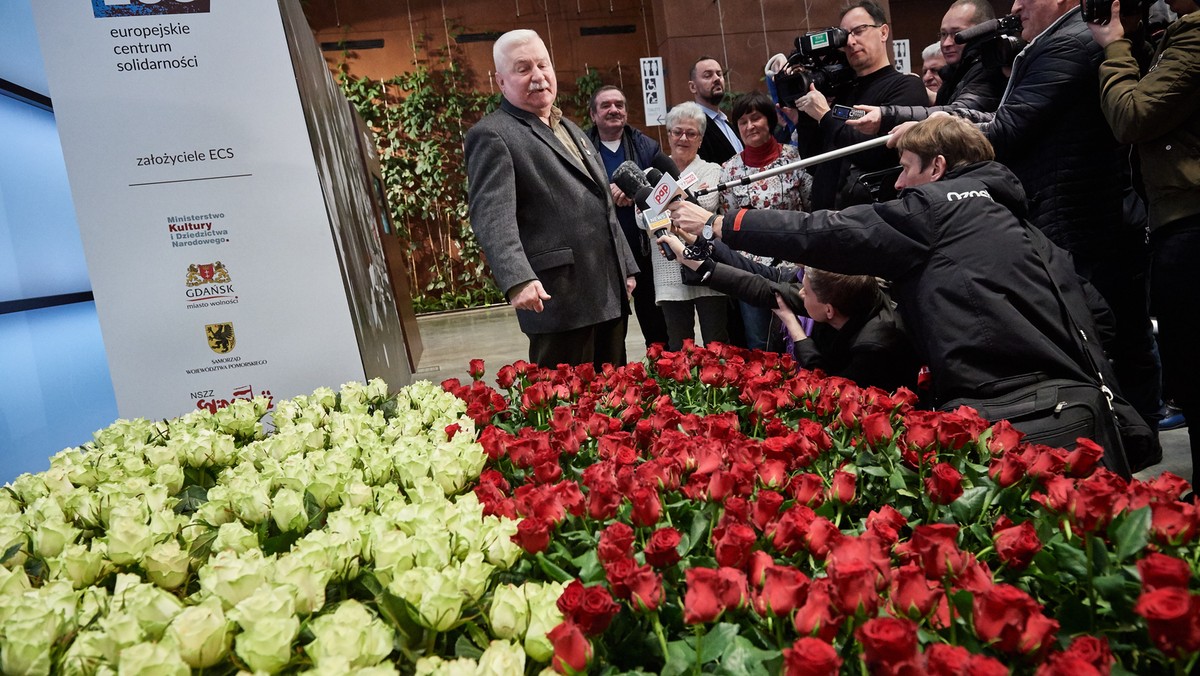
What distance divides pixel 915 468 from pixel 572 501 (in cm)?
47

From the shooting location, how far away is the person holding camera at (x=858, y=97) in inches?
95.0

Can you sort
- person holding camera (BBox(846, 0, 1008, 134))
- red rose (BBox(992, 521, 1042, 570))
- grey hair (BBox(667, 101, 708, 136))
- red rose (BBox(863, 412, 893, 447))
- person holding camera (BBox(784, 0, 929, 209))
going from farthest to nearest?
grey hair (BBox(667, 101, 708, 136)), person holding camera (BBox(784, 0, 929, 209)), person holding camera (BBox(846, 0, 1008, 134)), red rose (BBox(863, 412, 893, 447)), red rose (BBox(992, 521, 1042, 570))

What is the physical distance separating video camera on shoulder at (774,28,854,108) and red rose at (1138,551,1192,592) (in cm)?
225

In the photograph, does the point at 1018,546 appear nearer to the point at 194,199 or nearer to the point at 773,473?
the point at 773,473

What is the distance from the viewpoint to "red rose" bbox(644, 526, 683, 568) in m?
0.68

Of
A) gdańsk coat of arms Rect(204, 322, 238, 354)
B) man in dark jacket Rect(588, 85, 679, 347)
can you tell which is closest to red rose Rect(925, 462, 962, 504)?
gdańsk coat of arms Rect(204, 322, 238, 354)

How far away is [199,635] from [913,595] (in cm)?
57

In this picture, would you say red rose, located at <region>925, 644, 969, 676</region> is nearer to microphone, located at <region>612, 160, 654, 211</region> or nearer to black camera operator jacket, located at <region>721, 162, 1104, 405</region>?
black camera operator jacket, located at <region>721, 162, 1104, 405</region>

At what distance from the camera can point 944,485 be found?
33.3 inches

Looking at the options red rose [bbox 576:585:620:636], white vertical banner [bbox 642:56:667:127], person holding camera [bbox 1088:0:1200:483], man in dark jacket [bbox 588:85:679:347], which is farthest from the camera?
white vertical banner [bbox 642:56:667:127]

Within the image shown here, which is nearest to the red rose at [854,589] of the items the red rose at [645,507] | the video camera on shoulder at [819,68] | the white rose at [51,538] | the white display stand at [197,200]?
the red rose at [645,507]


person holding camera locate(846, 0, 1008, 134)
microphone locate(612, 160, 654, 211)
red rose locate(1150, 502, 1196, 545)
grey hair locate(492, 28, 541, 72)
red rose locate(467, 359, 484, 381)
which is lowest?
red rose locate(1150, 502, 1196, 545)

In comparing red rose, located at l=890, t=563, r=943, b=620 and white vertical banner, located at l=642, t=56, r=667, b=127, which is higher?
white vertical banner, located at l=642, t=56, r=667, b=127

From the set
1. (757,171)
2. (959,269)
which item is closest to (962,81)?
(757,171)
